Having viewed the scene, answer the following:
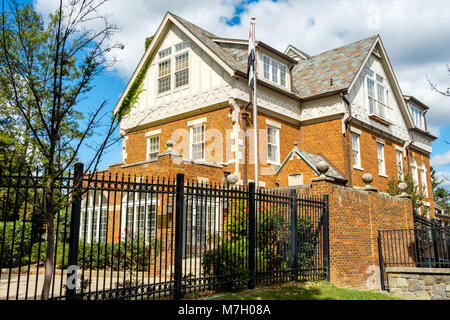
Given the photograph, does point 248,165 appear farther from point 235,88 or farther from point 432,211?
point 432,211

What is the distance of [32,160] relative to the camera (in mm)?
6176

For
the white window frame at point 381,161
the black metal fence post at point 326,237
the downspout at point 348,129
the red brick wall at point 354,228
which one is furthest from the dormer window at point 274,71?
the black metal fence post at point 326,237

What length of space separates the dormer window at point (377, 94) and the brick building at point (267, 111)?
0.21ft

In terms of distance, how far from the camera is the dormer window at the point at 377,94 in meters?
22.4

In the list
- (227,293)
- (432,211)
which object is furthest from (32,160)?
(432,211)

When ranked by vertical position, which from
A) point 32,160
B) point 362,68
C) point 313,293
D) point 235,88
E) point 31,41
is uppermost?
point 362,68

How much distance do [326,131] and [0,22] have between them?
Answer: 16537 millimetres

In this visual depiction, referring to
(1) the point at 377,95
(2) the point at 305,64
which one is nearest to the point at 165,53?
(2) the point at 305,64

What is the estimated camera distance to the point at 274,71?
19.8 metres

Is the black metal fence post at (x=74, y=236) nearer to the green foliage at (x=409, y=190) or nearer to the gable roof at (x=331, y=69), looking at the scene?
the gable roof at (x=331, y=69)

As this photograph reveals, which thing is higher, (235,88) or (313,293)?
(235,88)

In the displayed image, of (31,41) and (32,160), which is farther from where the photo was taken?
(32,160)

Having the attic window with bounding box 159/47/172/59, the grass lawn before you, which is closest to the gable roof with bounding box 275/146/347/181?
the grass lawn

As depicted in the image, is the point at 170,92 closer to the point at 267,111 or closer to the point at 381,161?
the point at 267,111
